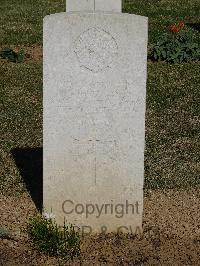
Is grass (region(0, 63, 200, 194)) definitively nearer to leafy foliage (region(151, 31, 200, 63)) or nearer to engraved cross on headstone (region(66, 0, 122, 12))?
leafy foliage (region(151, 31, 200, 63))

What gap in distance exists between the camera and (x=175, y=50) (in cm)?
1126

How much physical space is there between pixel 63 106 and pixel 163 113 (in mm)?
4139

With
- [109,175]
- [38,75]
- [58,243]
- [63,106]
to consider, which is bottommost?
[38,75]

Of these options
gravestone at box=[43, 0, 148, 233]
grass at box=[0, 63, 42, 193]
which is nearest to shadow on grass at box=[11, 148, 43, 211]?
grass at box=[0, 63, 42, 193]

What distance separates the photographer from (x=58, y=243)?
4949mm

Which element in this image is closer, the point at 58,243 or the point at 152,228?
the point at 58,243

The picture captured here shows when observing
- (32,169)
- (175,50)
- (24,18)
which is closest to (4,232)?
(32,169)

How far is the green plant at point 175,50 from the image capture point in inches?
441

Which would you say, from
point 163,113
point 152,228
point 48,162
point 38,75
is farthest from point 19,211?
point 38,75

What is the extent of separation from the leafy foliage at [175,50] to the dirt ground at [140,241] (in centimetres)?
549

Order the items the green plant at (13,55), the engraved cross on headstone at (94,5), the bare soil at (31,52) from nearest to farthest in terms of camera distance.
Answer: the engraved cross on headstone at (94,5) < the green plant at (13,55) < the bare soil at (31,52)

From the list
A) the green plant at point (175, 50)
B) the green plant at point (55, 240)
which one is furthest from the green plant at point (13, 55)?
the green plant at point (55, 240)

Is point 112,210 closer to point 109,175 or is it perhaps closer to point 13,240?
point 109,175

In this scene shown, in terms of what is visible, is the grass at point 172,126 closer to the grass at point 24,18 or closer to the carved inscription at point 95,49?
the carved inscription at point 95,49
